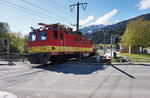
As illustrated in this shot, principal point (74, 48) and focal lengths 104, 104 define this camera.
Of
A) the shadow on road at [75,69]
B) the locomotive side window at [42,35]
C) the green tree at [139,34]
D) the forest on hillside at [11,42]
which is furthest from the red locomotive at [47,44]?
the forest on hillside at [11,42]

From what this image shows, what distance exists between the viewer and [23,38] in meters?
48.8

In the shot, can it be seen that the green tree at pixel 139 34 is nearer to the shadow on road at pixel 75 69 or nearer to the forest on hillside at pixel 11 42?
the shadow on road at pixel 75 69

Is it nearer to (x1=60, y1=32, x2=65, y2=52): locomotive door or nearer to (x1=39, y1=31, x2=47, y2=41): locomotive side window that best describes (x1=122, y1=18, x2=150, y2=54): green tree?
(x1=60, y1=32, x2=65, y2=52): locomotive door

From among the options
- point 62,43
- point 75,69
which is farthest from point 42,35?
point 75,69

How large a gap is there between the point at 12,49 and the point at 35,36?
34.2 m

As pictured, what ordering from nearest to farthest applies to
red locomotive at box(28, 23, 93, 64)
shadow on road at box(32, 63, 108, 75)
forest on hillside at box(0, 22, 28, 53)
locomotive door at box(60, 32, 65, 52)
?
shadow on road at box(32, 63, 108, 75)
red locomotive at box(28, 23, 93, 64)
locomotive door at box(60, 32, 65, 52)
forest on hillside at box(0, 22, 28, 53)

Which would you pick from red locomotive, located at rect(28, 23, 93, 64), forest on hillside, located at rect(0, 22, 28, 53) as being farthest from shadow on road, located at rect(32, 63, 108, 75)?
forest on hillside, located at rect(0, 22, 28, 53)

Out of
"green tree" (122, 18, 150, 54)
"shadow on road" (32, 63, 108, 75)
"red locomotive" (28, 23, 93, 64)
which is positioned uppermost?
"green tree" (122, 18, 150, 54)

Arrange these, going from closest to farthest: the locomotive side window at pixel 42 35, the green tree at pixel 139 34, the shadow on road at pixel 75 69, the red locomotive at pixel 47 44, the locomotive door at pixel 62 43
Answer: the shadow on road at pixel 75 69
the red locomotive at pixel 47 44
the locomotive side window at pixel 42 35
the locomotive door at pixel 62 43
the green tree at pixel 139 34

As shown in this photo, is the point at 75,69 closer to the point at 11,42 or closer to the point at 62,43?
the point at 62,43

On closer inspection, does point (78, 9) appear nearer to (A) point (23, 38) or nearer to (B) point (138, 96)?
(B) point (138, 96)

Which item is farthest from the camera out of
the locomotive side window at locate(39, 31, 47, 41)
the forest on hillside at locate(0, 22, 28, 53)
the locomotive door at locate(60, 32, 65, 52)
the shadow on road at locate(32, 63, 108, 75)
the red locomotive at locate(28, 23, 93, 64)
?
the forest on hillside at locate(0, 22, 28, 53)

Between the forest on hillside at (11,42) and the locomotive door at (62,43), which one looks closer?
the locomotive door at (62,43)

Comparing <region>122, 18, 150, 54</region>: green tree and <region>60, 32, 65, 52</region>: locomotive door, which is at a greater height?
<region>122, 18, 150, 54</region>: green tree
